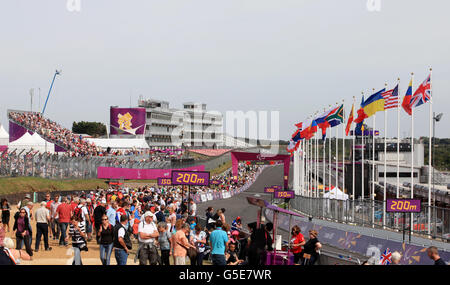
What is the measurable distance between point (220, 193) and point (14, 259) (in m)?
50.0

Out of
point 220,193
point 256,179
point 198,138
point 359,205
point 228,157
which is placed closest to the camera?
→ point 359,205

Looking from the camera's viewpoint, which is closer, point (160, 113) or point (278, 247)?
→ point (278, 247)

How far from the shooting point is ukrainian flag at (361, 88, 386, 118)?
1267 inches

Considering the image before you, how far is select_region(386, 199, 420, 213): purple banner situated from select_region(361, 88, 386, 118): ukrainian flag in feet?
41.0

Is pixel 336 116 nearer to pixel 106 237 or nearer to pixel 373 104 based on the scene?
pixel 373 104

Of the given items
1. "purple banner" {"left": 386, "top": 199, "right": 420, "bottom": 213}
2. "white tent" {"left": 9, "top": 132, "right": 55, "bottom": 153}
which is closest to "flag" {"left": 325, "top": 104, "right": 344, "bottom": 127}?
"purple banner" {"left": 386, "top": 199, "right": 420, "bottom": 213}

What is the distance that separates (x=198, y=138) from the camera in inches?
6929

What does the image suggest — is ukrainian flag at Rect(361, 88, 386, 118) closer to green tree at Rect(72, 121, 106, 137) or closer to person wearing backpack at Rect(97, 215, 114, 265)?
person wearing backpack at Rect(97, 215, 114, 265)

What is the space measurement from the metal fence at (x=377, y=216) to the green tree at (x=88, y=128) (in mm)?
147922

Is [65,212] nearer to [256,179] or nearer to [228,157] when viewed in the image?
[256,179]

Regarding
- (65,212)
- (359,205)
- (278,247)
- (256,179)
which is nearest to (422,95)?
(359,205)
